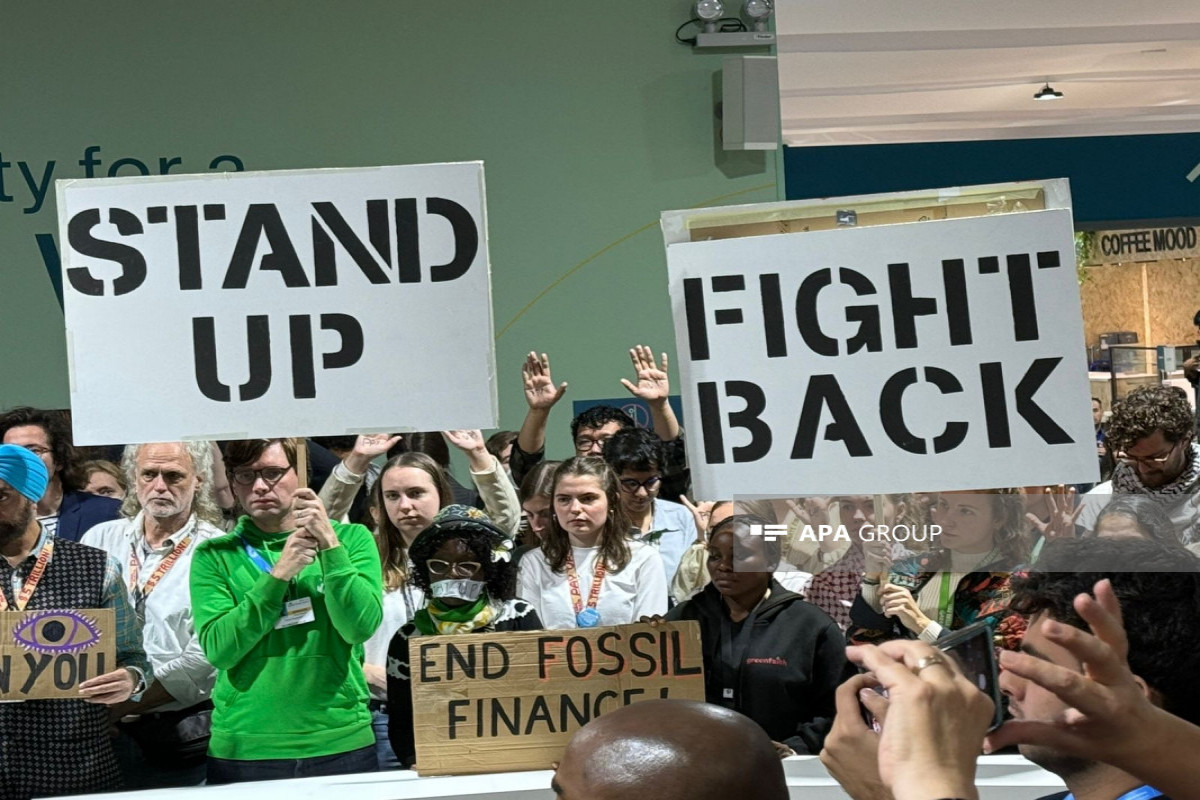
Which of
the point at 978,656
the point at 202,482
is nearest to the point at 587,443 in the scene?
the point at 202,482

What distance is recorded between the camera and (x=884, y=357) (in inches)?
105

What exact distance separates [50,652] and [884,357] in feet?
5.73

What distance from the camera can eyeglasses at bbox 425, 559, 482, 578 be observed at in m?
3.23

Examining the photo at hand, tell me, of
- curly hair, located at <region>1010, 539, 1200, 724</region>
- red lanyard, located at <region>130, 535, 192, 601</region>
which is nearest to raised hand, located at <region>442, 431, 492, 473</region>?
red lanyard, located at <region>130, 535, 192, 601</region>

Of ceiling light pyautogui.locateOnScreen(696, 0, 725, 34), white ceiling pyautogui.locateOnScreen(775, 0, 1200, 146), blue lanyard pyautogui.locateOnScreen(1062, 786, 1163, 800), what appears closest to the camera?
blue lanyard pyautogui.locateOnScreen(1062, 786, 1163, 800)

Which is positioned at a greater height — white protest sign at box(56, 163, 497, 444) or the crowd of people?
white protest sign at box(56, 163, 497, 444)

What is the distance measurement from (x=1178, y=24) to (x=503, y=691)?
8786mm

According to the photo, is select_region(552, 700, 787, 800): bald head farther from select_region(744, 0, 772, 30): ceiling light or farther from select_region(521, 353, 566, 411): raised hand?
select_region(744, 0, 772, 30): ceiling light

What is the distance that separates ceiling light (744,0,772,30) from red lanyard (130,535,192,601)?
11.8 ft

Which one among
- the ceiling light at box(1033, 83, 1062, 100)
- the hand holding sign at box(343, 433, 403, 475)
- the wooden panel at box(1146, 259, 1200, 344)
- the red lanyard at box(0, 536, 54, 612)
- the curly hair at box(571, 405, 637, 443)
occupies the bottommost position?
the red lanyard at box(0, 536, 54, 612)

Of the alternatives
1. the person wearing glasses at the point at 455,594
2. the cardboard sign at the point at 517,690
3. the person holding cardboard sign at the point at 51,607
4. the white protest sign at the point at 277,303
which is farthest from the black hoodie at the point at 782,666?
the person holding cardboard sign at the point at 51,607

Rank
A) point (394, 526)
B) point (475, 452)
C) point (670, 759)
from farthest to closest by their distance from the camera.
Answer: point (475, 452), point (394, 526), point (670, 759)

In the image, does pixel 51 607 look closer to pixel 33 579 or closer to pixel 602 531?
pixel 33 579

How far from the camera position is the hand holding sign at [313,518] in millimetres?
3094
